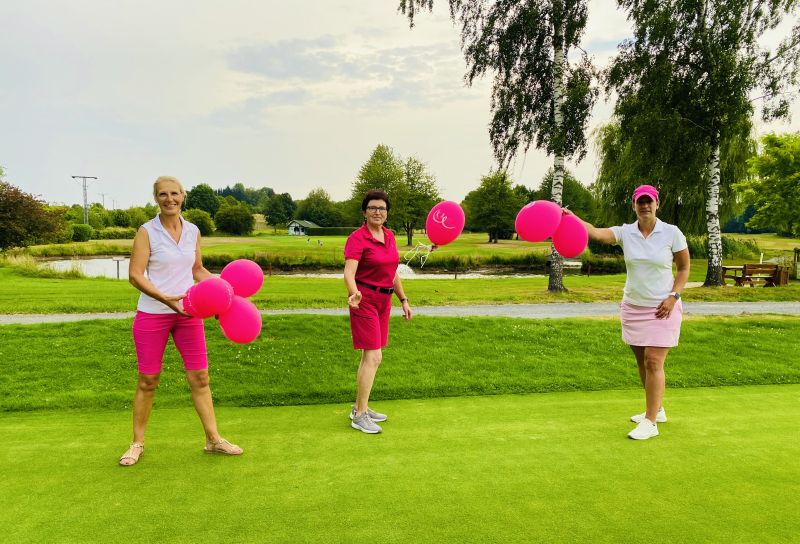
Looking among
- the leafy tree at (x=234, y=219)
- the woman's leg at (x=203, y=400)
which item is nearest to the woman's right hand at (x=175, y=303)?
the woman's leg at (x=203, y=400)

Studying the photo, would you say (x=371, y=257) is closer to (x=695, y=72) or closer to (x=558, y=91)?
(x=558, y=91)

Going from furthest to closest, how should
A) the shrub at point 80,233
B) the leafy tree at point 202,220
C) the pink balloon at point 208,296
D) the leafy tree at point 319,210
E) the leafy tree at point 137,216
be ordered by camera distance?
the leafy tree at point 319,210 → the leafy tree at point 137,216 → the leafy tree at point 202,220 → the shrub at point 80,233 → the pink balloon at point 208,296

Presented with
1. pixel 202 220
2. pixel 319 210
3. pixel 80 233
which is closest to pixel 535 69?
pixel 80 233

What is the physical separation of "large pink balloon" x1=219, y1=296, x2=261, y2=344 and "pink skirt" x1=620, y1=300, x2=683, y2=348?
2872 mm

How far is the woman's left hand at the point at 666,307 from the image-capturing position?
4012mm

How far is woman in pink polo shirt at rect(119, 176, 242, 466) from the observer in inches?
131

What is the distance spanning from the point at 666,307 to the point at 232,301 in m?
3.17

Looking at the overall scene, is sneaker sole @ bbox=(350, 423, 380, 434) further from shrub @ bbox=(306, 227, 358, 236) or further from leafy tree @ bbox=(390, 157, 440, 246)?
shrub @ bbox=(306, 227, 358, 236)

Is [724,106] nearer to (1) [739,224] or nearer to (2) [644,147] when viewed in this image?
(2) [644,147]

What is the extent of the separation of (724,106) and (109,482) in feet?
58.5

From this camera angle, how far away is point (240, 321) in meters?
3.68

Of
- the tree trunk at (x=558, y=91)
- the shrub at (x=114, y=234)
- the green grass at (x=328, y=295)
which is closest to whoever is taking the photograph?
the green grass at (x=328, y=295)

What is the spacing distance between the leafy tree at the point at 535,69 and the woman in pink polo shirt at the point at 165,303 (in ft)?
45.0

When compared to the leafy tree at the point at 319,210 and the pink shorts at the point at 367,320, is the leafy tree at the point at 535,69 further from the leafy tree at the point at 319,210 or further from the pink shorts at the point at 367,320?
the leafy tree at the point at 319,210
